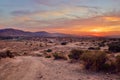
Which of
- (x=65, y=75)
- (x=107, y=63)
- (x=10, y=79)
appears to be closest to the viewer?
(x=10, y=79)

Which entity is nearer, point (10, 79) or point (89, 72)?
point (10, 79)

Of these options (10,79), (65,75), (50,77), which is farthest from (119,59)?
(10,79)

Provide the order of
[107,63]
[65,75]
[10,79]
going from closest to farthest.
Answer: [10,79] < [65,75] < [107,63]

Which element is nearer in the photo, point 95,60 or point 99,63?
point 95,60

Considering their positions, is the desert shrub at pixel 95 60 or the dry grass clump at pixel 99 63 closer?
the dry grass clump at pixel 99 63

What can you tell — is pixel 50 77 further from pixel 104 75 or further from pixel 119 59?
pixel 119 59

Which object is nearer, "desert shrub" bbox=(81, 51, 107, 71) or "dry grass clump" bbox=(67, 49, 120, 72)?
"dry grass clump" bbox=(67, 49, 120, 72)

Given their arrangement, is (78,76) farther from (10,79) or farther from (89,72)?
(10,79)

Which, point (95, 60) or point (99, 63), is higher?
point (95, 60)

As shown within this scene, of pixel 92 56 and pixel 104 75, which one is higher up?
pixel 92 56

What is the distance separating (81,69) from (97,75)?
287cm

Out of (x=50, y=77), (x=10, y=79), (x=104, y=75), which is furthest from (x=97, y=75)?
(x=10, y=79)

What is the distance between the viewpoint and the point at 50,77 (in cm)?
1686

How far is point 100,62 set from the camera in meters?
18.7
